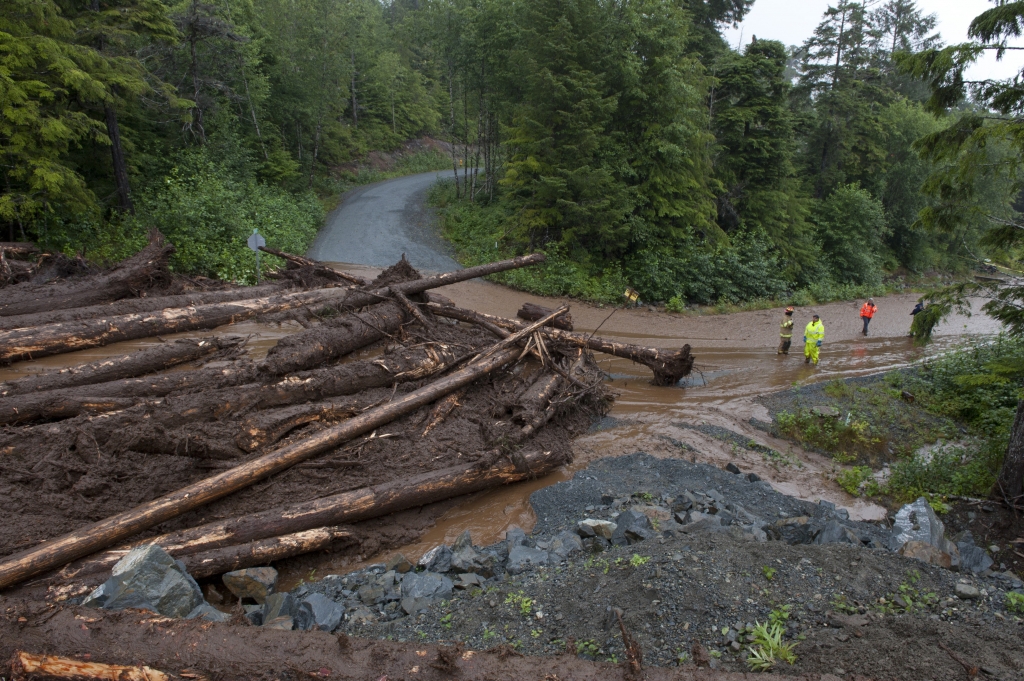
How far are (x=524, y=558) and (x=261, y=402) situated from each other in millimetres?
4687

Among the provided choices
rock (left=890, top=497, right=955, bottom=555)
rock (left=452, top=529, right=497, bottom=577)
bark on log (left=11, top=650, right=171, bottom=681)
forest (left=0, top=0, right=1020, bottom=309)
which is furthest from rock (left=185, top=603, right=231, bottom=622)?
forest (left=0, top=0, right=1020, bottom=309)

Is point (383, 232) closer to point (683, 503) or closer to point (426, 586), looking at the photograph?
point (683, 503)

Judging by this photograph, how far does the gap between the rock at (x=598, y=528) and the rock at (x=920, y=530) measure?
301 centimetres

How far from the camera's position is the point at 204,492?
6699mm

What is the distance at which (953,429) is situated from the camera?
10781mm

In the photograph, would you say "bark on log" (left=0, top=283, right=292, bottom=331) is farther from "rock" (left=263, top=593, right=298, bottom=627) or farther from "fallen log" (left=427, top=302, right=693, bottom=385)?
"rock" (left=263, top=593, right=298, bottom=627)

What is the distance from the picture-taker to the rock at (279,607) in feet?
16.6

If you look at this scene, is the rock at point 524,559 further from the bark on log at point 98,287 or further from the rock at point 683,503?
the bark on log at point 98,287

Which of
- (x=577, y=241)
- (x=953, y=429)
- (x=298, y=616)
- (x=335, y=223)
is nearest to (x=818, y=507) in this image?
(x=953, y=429)

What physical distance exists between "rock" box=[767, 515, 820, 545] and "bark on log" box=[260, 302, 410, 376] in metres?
7.28

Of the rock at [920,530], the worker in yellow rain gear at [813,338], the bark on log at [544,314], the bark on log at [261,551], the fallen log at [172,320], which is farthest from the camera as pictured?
the worker in yellow rain gear at [813,338]

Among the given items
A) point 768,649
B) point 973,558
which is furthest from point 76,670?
point 973,558

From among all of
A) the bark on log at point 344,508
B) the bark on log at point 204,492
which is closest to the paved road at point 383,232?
the bark on log at point 204,492

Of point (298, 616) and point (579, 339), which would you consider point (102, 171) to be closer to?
point (579, 339)
